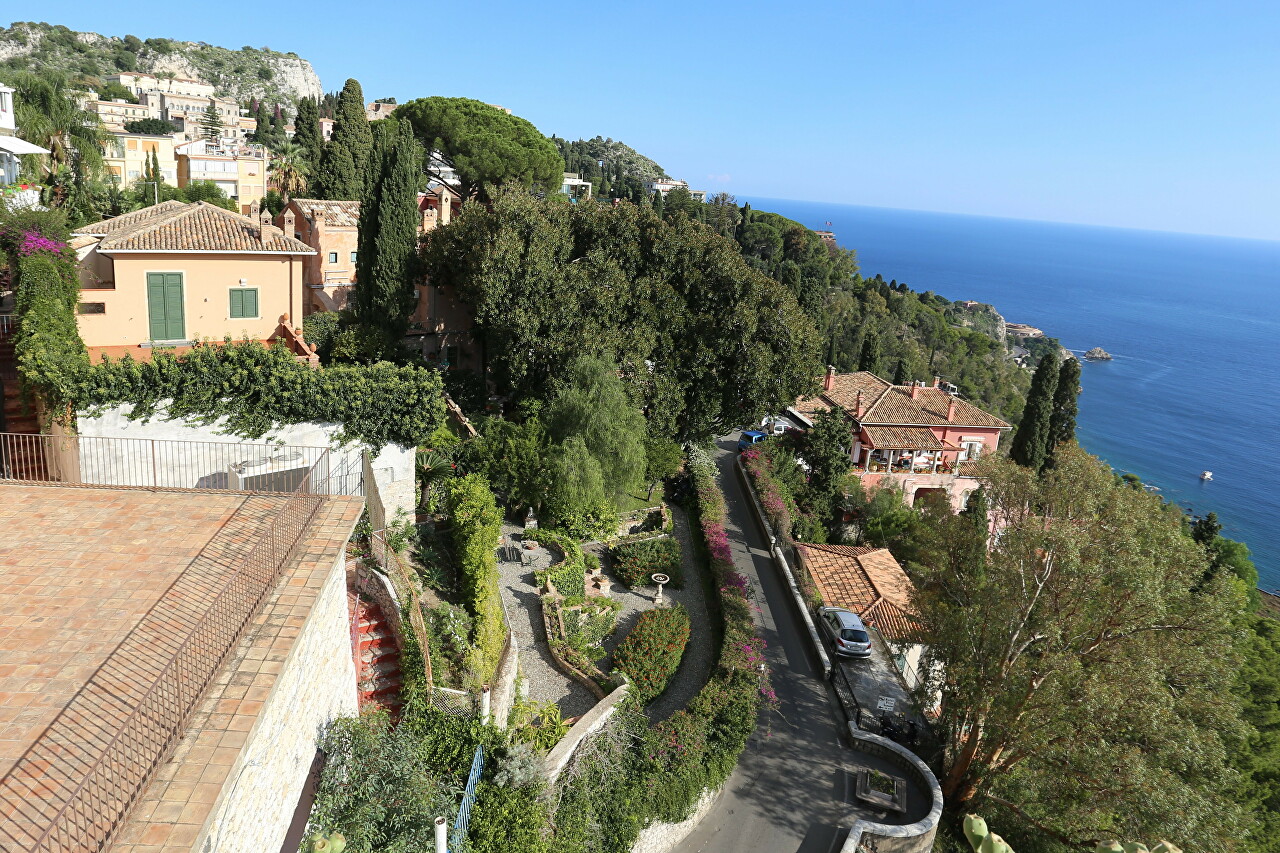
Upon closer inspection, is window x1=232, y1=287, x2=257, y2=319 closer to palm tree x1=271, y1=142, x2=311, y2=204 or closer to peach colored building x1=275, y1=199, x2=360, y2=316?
peach colored building x1=275, y1=199, x2=360, y2=316

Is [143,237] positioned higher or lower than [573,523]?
higher

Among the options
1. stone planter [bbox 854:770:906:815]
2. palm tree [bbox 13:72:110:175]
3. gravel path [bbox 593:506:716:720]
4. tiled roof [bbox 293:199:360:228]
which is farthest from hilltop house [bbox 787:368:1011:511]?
palm tree [bbox 13:72:110:175]

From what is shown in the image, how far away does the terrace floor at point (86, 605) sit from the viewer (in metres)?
6.10

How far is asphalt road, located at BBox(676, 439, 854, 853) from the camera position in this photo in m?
14.2

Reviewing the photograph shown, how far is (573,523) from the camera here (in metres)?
21.9

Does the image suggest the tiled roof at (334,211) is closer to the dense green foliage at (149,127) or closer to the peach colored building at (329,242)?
the peach colored building at (329,242)

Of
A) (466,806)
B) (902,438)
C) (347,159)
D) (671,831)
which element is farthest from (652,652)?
(347,159)

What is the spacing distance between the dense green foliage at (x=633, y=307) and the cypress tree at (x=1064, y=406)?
18764 mm

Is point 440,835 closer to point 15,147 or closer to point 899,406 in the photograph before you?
point 15,147

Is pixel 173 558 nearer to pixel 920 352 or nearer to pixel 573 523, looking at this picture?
pixel 573 523

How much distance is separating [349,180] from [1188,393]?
12133 cm

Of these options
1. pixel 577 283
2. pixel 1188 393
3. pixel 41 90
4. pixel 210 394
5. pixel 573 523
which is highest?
pixel 41 90

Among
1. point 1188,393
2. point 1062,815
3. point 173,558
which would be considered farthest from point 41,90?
point 1188,393

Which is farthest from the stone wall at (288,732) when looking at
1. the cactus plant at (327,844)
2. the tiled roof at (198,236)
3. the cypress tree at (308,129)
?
the cypress tree at (308,129)
